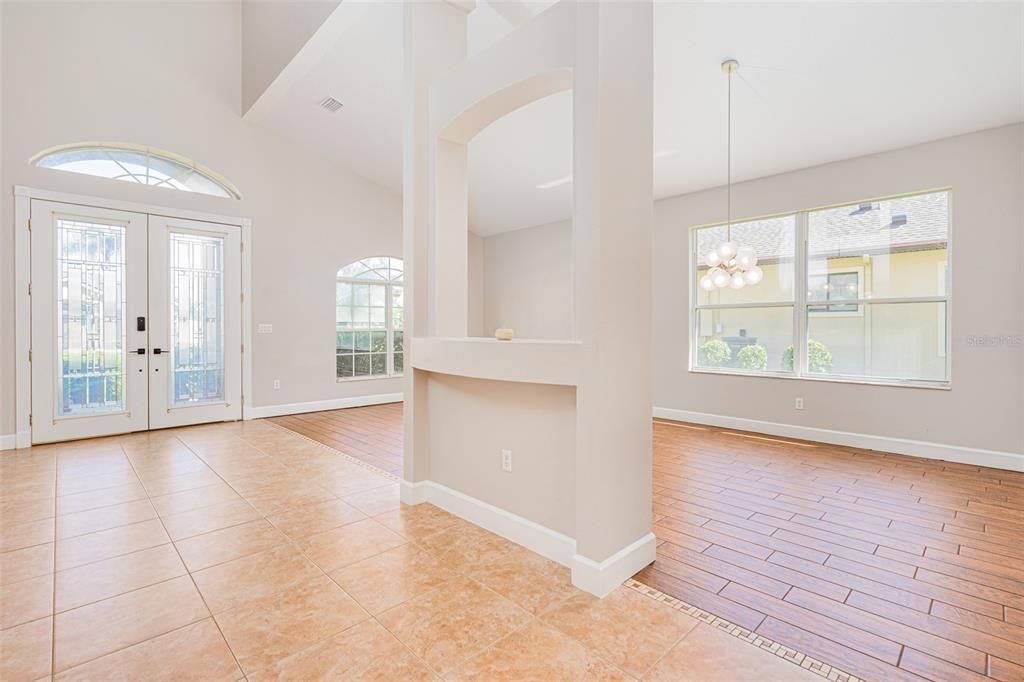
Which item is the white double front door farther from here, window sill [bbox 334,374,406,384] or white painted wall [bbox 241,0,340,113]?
white painted wall [bbox 241,0,340,113]

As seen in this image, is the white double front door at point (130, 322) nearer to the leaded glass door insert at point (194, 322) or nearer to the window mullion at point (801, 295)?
the leaded glass door insert at point (194, 322)

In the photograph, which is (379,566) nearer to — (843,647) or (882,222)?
(843,647)

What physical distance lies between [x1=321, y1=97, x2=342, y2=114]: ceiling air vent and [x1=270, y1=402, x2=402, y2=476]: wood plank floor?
149 inches

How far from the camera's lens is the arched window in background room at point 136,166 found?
4.89 m

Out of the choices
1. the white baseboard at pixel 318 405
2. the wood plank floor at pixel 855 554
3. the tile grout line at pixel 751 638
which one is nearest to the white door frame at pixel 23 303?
the white baseboard at pixel 318 405

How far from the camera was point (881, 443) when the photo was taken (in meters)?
4.63

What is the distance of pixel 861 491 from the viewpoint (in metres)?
3.52

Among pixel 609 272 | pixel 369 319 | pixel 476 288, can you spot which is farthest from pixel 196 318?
pixel 609 272

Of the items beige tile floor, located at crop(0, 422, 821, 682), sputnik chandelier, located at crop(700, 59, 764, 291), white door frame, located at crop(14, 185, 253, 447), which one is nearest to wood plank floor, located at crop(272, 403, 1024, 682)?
beige tile floor, located at crop(0, 422, 821, 682)

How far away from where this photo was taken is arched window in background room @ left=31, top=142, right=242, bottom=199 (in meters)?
4.89

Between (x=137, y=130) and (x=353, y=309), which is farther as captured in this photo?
(x=353, y=309)

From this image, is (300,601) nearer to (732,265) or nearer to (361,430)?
(361,430)

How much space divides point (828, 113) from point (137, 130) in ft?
22.9

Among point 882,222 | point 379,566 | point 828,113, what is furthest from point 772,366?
point 379,566
